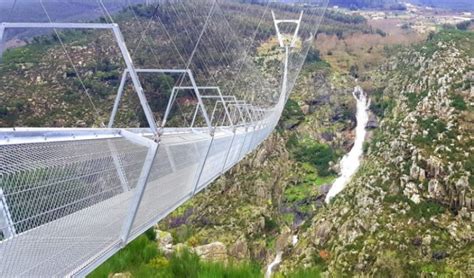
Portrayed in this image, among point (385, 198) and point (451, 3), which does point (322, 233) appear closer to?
point (385, 198)

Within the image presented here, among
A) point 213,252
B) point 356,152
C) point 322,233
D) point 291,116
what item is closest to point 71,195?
point 213,252

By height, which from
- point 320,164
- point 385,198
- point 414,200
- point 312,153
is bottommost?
point 320,164

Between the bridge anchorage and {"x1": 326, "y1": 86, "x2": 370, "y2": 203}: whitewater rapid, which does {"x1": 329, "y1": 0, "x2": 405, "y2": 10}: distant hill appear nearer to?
{"x1": 326, "y1": 86, "x2": 370, "y2": 203}: whitewater rapid

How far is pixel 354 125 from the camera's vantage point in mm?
46719

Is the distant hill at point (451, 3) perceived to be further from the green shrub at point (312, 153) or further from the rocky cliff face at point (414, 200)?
the rocky cliff face at point (414, 200)

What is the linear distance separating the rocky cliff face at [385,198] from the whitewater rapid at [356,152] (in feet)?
2.80

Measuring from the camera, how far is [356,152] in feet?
138

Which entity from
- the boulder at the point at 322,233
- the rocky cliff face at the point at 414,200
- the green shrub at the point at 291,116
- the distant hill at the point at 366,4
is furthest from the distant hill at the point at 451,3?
the boulder at the point at 322,233

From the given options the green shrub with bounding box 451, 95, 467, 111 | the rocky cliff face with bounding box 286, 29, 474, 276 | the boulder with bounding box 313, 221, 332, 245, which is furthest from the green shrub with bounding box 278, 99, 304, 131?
the boulder with bounding box 313, 221, 332, 245

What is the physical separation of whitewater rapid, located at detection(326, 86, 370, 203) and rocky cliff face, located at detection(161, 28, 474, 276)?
85cm

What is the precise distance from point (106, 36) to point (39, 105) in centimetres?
444

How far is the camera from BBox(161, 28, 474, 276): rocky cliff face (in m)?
23.9

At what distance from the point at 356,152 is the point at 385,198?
1492 cm

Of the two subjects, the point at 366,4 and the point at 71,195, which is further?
the point at 366,4
